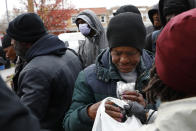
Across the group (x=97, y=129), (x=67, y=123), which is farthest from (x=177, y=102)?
(x=67, y=123)

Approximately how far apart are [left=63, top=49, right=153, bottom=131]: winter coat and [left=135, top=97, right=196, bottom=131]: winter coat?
0.78m

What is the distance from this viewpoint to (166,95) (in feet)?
4.30

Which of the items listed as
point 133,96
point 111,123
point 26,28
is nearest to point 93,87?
point 133,96

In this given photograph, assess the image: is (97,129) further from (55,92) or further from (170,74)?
(55,92)

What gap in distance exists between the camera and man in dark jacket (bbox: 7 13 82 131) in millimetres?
2178

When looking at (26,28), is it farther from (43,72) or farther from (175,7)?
(175,7)

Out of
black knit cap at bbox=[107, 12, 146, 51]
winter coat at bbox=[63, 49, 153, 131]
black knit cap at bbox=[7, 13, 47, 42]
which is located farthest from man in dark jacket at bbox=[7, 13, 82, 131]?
black knit cap at bbox=[107, 12, 146, 51]

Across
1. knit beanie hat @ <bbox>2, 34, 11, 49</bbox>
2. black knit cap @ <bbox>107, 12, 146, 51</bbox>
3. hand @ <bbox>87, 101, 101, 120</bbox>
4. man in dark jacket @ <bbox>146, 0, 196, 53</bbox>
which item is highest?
man in dark jacket @ <bbox>146, 0, 196, 53</bbox>

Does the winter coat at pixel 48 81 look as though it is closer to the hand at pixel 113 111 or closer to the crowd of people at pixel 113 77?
the crowd of people at pixel 113 77

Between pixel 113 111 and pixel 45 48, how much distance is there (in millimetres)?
1232

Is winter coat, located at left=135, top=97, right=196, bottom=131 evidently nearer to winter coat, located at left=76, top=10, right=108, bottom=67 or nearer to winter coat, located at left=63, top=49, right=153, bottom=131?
winter coat, located at left=63, top=49, right=153, bottom=131

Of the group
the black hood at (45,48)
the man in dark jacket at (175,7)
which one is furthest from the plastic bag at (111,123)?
the man in dark jacket at (175,7)

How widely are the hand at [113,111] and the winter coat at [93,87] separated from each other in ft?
0.96

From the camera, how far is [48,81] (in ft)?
7.44
